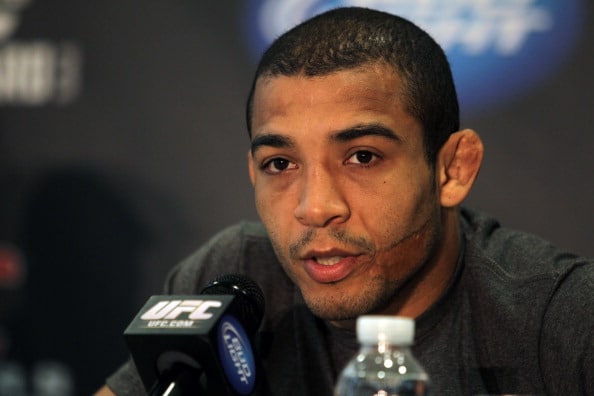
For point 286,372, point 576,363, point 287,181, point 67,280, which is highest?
point 287,181

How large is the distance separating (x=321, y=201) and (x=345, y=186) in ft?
0.22

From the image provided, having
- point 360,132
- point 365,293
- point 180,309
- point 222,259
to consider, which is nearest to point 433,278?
point 365,293

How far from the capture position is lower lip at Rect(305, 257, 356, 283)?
1504 millimetres

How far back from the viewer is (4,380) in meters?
2.75

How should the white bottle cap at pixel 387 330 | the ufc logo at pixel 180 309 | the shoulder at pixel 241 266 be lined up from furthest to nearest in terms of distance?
the shoulder at pixel 241 266, the ufc logo at pixel 180 309, the white bottle cap at pixel 387 330

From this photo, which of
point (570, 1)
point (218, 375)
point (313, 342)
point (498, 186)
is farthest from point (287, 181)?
point (570, 1)

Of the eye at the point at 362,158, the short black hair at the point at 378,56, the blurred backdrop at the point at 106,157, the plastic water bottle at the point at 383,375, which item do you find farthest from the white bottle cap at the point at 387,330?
the blurred backdrop at the point at 106,157

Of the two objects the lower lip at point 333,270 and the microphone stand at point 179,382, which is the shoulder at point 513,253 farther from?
the microphone stand at point 179,382

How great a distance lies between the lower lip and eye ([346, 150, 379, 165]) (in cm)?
17

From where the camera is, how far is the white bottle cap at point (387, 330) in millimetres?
1015

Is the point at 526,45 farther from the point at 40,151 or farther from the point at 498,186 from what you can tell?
the point at 40,151

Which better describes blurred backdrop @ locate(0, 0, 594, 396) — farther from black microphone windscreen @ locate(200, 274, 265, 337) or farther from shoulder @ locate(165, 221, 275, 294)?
black microphone windscreen @ locate(200, 274, 265, 337)

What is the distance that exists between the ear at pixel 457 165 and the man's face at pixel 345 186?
2.7 inches

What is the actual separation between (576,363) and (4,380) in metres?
1.91
